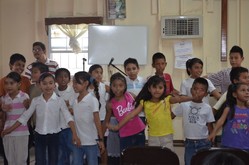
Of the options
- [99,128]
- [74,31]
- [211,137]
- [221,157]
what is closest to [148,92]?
[99,128]

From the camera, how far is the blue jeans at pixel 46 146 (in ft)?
10.6

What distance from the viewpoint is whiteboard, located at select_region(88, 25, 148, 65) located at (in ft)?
18.8

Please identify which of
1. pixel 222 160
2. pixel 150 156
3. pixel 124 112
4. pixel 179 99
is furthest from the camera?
pixel 124 112

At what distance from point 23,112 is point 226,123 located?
1904 millimetres

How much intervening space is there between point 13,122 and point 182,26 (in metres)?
3.23

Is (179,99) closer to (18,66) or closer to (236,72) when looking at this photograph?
(236,72)

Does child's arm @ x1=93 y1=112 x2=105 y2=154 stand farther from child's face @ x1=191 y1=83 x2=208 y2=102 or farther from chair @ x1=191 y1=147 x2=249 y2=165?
chair @ x1=191 y1=147 x2=249 y2=165

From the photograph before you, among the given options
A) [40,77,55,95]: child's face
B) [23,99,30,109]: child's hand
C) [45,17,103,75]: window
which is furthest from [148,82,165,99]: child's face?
[45,17,103,75]: window

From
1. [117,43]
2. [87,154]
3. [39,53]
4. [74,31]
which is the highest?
[74,31]

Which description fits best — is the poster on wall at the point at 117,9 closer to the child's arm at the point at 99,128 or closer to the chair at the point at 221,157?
the child's arm at the point at 99,128

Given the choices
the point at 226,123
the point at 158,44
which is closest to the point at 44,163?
the point at 226,123

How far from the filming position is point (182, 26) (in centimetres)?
557

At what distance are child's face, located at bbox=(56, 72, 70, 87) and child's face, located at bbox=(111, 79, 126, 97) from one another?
68 centimetres

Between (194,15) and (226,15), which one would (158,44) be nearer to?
(194,15)
